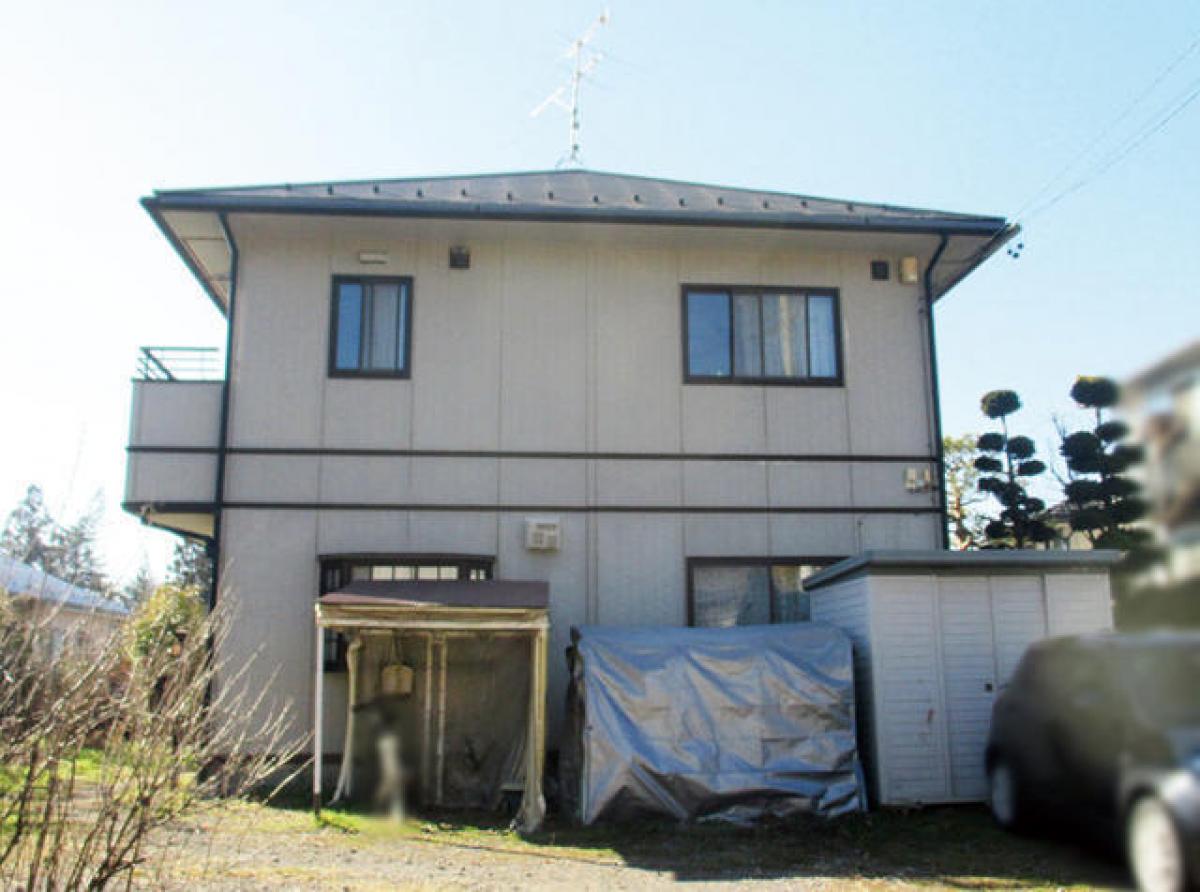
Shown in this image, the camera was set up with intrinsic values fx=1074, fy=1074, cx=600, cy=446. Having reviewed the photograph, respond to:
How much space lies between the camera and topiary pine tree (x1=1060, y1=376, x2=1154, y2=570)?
22.3 inches

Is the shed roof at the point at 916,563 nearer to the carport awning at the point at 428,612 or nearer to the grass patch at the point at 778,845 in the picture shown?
the grass patch at the point at 778,845

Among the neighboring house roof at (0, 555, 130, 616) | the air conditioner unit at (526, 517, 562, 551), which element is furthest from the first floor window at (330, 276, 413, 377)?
the neighboring house roof at (0, 555, 130, 616)

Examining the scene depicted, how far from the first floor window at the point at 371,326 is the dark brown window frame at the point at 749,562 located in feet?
13.6

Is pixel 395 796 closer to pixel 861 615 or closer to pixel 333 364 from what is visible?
pixel 861 615

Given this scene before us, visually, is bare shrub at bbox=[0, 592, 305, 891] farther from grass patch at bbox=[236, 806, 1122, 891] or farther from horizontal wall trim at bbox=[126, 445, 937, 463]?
horizontal wall trim at bbox=[126, 445, 937, 463]

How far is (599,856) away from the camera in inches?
353

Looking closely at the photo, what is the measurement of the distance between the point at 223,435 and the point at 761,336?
21.4ft

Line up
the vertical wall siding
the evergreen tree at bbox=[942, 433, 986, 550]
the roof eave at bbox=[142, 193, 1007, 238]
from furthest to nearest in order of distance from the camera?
the roof eave at bbox=[142, 193, 1007, 238] → the vertical wall siding → the evergreen tree at bbox=[942, 433, 986, 550]

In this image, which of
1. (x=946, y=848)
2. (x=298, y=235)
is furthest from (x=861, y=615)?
(x=298, y=235)

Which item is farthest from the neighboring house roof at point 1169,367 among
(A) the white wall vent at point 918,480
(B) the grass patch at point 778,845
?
(A) the white wall vent at point 918,480

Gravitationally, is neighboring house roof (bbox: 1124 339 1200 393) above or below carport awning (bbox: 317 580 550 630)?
above

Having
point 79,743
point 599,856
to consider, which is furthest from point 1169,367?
point 599,856

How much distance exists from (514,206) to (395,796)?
11183 millimetres

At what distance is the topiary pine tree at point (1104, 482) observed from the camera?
1.86 ft
